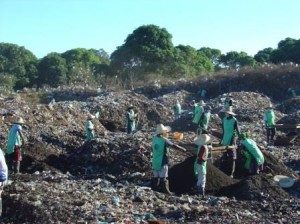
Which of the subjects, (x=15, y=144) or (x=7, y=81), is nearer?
(x=15, y=144)

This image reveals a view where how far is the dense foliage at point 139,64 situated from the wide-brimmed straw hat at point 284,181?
35615 millimetres

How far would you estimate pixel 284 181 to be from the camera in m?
12.6

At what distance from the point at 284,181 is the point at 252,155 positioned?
0.87 m

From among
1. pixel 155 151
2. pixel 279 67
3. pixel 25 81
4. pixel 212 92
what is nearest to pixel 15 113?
pixel 155 151

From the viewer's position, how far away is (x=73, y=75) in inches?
2093

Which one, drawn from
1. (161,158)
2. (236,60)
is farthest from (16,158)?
(236,60)

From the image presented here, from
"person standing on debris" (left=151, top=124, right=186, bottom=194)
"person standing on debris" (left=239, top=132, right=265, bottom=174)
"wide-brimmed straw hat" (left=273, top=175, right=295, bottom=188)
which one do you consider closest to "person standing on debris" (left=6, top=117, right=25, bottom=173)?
"person standing on debris" (left=151, top=124, right=186, bottom=194)

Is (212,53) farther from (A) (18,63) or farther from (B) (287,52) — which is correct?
(A) (18,63)

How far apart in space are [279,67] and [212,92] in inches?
207

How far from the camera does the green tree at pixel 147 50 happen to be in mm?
49406

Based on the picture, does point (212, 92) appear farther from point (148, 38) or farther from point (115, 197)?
point (115, 197)

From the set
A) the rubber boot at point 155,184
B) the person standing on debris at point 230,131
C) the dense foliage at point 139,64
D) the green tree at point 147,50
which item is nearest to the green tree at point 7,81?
the dense foliage at point 139,64

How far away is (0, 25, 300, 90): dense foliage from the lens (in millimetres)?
49406

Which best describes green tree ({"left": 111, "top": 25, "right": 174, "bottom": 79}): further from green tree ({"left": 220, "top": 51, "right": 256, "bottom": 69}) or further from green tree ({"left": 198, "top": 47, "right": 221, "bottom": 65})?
green tree ({"left": 198, "top": 47, "right": 221, "bottom": 65})
